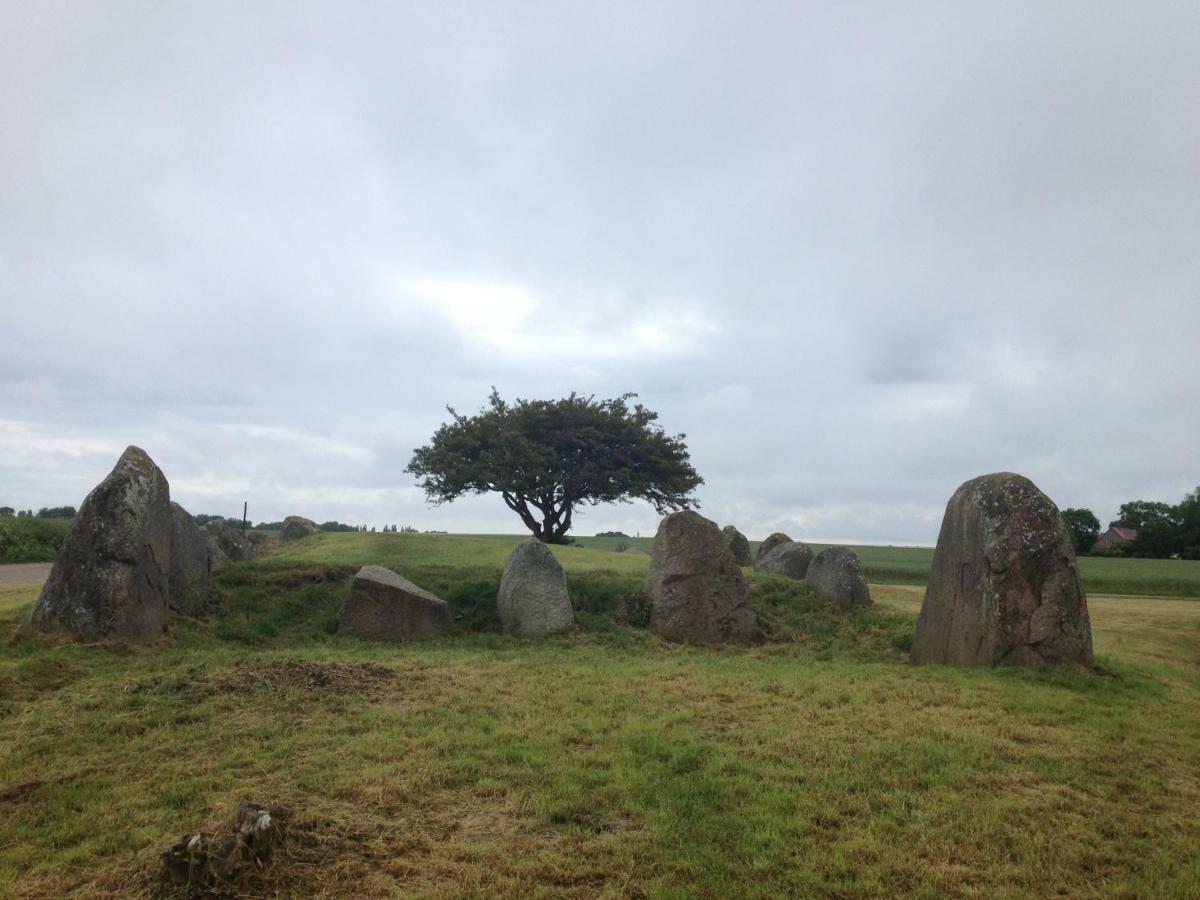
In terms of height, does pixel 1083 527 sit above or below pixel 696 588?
above

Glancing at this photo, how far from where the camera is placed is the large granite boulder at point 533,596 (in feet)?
53.2

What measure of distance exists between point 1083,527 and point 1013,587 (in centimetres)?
7104

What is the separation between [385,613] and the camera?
1542 centimetres

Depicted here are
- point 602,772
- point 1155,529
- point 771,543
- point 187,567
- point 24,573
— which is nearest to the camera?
point 602,772

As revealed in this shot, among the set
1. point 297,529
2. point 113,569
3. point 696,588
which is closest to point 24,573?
point 297,529

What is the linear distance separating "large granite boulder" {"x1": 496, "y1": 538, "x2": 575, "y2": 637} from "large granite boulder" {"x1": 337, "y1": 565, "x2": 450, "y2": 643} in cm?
155

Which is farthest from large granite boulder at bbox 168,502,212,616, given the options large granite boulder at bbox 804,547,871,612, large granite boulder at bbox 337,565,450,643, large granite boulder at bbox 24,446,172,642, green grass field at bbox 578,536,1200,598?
green grass field at bbox 578,536,1200,598

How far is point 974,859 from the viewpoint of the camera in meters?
5.69

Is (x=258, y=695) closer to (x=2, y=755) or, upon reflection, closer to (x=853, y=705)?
(x=2, y=755)

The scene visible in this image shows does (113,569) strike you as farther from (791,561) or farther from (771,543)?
(771,543)

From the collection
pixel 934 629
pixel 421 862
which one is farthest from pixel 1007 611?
pixel 421 862

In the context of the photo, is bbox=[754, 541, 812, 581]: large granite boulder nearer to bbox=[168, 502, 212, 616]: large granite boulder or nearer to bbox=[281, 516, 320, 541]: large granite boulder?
bbox=[168, 502, 212, 616]: large granite boulder

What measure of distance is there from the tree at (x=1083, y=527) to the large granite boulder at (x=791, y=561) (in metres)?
57.8

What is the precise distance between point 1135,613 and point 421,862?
2482 cm
